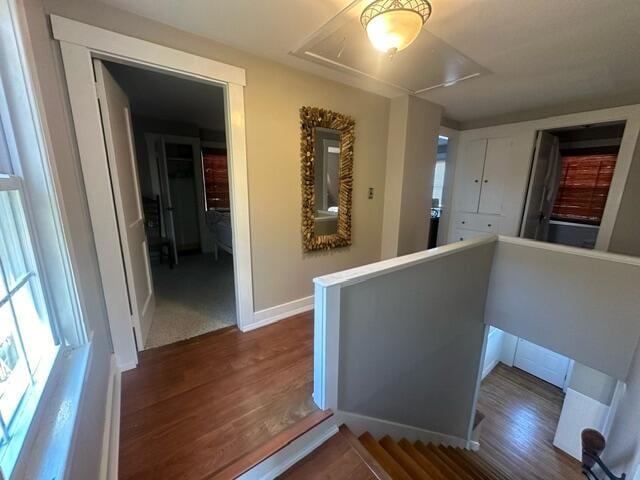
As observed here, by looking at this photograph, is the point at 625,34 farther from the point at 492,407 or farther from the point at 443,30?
the point at 492,407

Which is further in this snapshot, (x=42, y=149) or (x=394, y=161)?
(x=394, y=161)

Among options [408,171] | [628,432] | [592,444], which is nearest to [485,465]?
[628,432]

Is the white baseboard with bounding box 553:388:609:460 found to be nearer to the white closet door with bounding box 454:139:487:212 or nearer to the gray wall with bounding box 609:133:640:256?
the gray wall with bounding box 609:133:640:256

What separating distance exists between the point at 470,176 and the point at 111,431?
175 inches

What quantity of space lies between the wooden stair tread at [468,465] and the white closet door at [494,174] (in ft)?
9.50

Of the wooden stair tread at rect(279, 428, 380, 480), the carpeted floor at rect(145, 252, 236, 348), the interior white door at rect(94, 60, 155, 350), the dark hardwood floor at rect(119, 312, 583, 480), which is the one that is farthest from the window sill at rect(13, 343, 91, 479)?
the carpeted floor at rect(145, 252, 236, 348)

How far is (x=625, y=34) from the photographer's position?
1591 mm

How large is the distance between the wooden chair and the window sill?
2.86 m

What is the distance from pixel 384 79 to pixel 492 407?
4653mm

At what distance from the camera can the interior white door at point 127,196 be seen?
1532mm

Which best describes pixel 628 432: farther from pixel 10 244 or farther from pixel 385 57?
pixel 10 244

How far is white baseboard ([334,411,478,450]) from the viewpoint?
1.53m

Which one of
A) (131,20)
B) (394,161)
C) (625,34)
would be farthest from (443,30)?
(131,20)

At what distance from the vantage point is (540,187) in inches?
136
